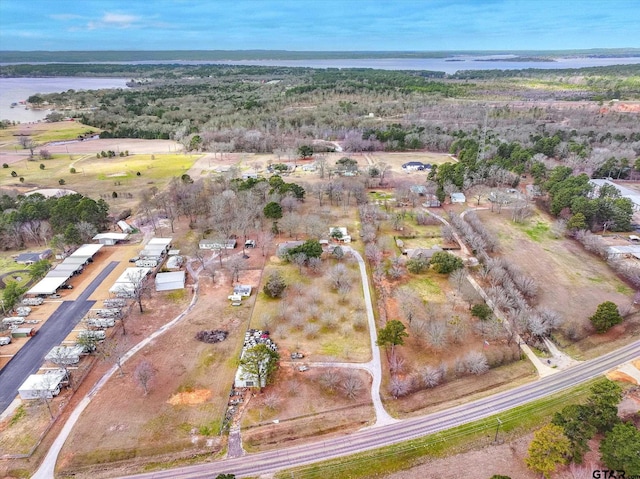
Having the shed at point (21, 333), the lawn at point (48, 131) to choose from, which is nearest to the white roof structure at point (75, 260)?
the shed at point (21, 333)

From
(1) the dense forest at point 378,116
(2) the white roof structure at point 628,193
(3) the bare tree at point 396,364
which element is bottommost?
(3) the bare tree at point 396,364

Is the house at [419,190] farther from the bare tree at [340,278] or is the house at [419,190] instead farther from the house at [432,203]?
the bare tree at [340,278]

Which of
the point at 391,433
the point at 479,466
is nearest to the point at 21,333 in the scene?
the point at 391,433

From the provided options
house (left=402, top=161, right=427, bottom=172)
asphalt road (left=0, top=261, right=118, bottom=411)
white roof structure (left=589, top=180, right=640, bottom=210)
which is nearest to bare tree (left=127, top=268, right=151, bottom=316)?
asphalt road (left=0, top=261, right=118, bottom=411)

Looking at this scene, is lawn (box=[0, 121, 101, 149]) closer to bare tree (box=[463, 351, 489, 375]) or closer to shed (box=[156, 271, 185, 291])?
shed (box=[156, 271, 185, 291])

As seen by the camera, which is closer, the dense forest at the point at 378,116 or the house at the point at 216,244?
the house at the point at 216,244

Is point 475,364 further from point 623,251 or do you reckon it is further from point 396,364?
point 623,251

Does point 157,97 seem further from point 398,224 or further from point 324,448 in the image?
point 324,448
